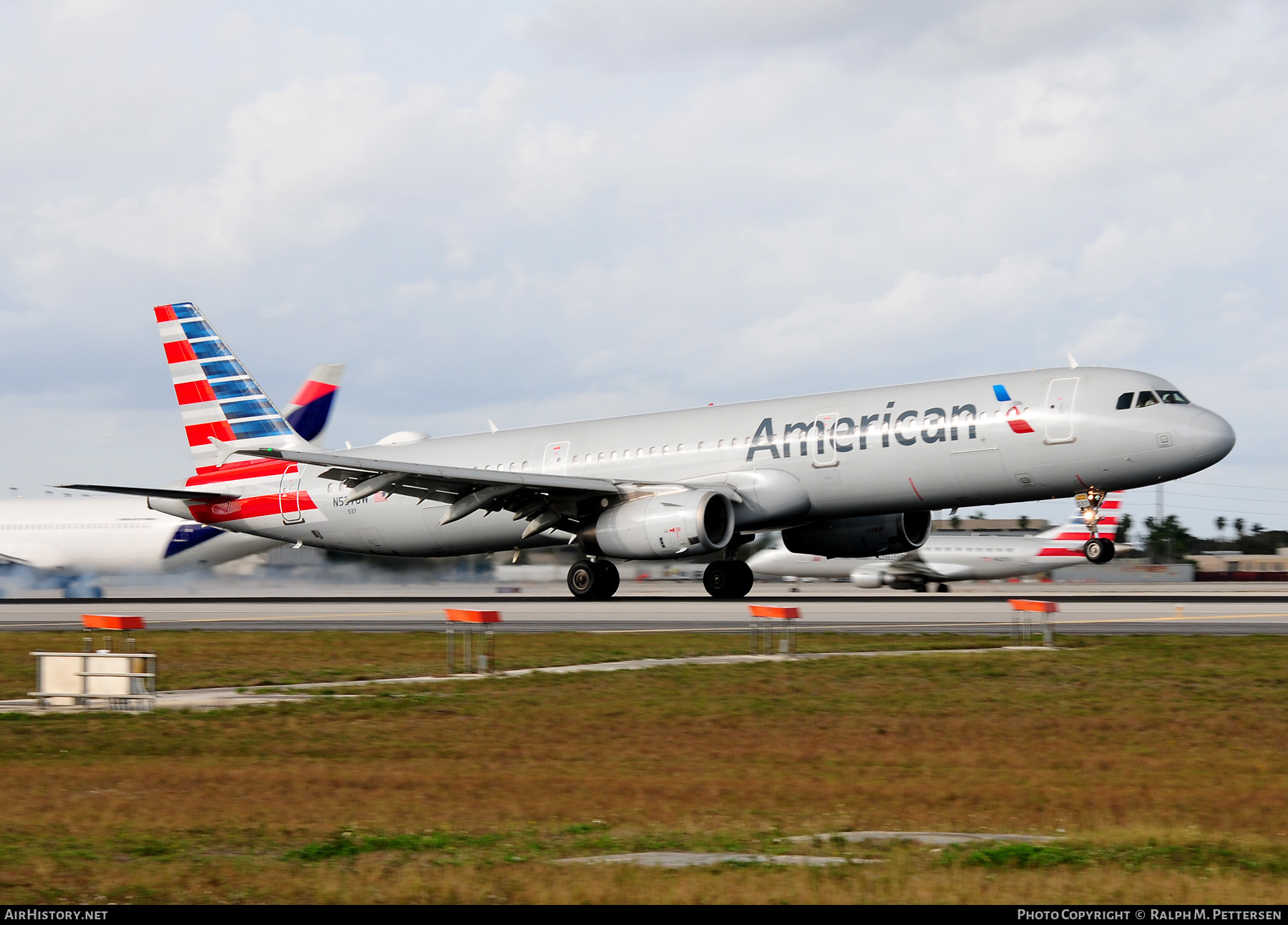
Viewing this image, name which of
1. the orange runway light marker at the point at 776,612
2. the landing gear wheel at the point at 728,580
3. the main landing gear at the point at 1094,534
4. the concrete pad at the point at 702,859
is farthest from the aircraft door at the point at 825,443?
the concrete pad at the point at 702,859

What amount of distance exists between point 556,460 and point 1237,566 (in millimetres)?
83599

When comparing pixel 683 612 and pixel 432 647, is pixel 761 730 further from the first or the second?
pixel 683 612

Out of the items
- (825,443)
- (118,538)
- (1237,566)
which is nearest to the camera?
(825,443)

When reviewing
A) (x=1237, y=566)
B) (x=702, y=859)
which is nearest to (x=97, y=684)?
(x=702, y=859)

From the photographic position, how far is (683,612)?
108 feet

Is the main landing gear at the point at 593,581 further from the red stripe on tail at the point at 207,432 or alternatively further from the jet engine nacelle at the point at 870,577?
the jet engine nacelle at the point at 870,577

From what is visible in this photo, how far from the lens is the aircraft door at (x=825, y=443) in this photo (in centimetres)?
3453

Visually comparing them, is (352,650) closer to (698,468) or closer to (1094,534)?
(698,468)

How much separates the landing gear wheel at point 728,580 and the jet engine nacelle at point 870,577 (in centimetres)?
2347

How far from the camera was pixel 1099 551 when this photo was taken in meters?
31.6

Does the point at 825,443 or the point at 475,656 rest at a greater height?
the point at 825,443

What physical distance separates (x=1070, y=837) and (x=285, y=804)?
627 centimetres

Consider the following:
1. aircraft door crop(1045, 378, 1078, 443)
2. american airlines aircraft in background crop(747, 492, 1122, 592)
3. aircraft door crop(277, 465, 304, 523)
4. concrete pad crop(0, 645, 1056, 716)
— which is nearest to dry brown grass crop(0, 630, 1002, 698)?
concrete pad crop(0, 645, 1056, 716)
